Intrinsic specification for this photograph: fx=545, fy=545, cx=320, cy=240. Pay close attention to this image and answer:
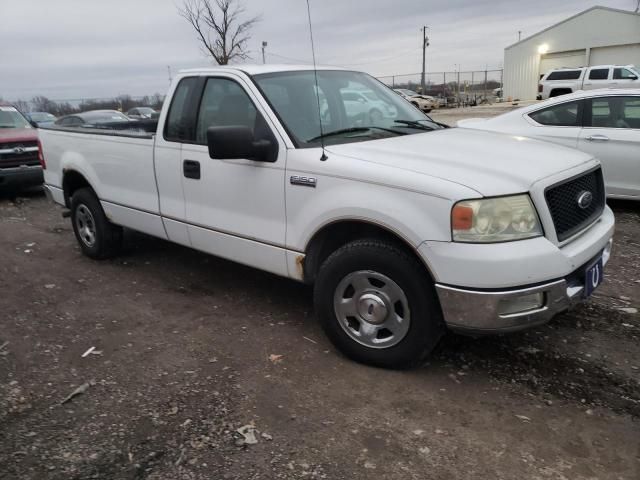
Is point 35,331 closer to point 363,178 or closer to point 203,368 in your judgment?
point 203,368

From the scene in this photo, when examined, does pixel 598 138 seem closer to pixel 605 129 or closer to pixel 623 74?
pixel 605 129

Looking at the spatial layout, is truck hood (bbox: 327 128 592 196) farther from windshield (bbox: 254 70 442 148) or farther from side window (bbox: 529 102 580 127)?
side window (bbox: 529 102 580 127)

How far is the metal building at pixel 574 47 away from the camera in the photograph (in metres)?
34.5

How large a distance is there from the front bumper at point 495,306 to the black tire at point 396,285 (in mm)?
128

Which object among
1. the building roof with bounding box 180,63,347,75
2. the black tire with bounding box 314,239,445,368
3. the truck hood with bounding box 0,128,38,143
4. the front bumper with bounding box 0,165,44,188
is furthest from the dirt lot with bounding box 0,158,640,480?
the truck hood with bounding box 0,128,38,143

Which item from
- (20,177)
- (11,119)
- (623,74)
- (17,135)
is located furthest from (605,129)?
(623,74)

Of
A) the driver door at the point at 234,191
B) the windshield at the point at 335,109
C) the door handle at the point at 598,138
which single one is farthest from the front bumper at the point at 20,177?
the door handle at the point at 598,138

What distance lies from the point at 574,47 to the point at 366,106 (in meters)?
39.0

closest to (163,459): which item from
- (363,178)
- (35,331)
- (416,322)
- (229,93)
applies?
(416,322)

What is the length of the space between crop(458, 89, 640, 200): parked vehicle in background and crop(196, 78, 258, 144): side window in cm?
369

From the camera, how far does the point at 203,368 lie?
3516 mm

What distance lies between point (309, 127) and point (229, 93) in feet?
2.54

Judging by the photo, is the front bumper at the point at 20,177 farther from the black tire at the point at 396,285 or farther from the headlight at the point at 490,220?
the headlight at the point at 490,220

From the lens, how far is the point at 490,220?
2816 mm
